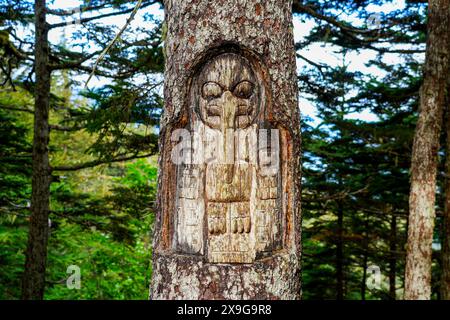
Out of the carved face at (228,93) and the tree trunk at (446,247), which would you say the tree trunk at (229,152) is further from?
the tree trunk at (446,247)

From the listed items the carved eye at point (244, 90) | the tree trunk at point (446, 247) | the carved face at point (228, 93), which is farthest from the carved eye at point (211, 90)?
the tree trunk at point (446, 247)

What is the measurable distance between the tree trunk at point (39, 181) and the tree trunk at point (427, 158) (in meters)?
5.98

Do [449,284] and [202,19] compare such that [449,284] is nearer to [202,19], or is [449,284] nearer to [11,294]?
[202,19]

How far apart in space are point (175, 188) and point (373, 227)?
35.8 feet

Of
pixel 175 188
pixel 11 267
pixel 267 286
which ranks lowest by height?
pixel 11 267

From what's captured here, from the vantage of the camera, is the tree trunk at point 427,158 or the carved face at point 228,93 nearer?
the carved face at point 228,93

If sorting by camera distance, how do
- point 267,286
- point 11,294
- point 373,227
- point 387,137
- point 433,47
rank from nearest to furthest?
point 267,286 → point 433,47 → point 387,137 → point 11,294 → point 373,227

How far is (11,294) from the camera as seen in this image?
1170 cm

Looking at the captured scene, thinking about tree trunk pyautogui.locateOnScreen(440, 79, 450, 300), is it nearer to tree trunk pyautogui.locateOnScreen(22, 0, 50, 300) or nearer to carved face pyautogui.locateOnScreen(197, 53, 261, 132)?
carved face pyautogui.locateOnScreen(197, 53, 261, 132)

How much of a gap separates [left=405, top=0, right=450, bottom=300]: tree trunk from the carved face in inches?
175


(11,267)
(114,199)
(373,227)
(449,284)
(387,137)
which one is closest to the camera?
(449,284)

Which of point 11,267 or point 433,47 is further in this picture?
point 11,267

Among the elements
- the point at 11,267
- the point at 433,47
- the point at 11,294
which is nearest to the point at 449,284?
the point at 433,47

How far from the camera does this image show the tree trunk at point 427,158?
6492mm
